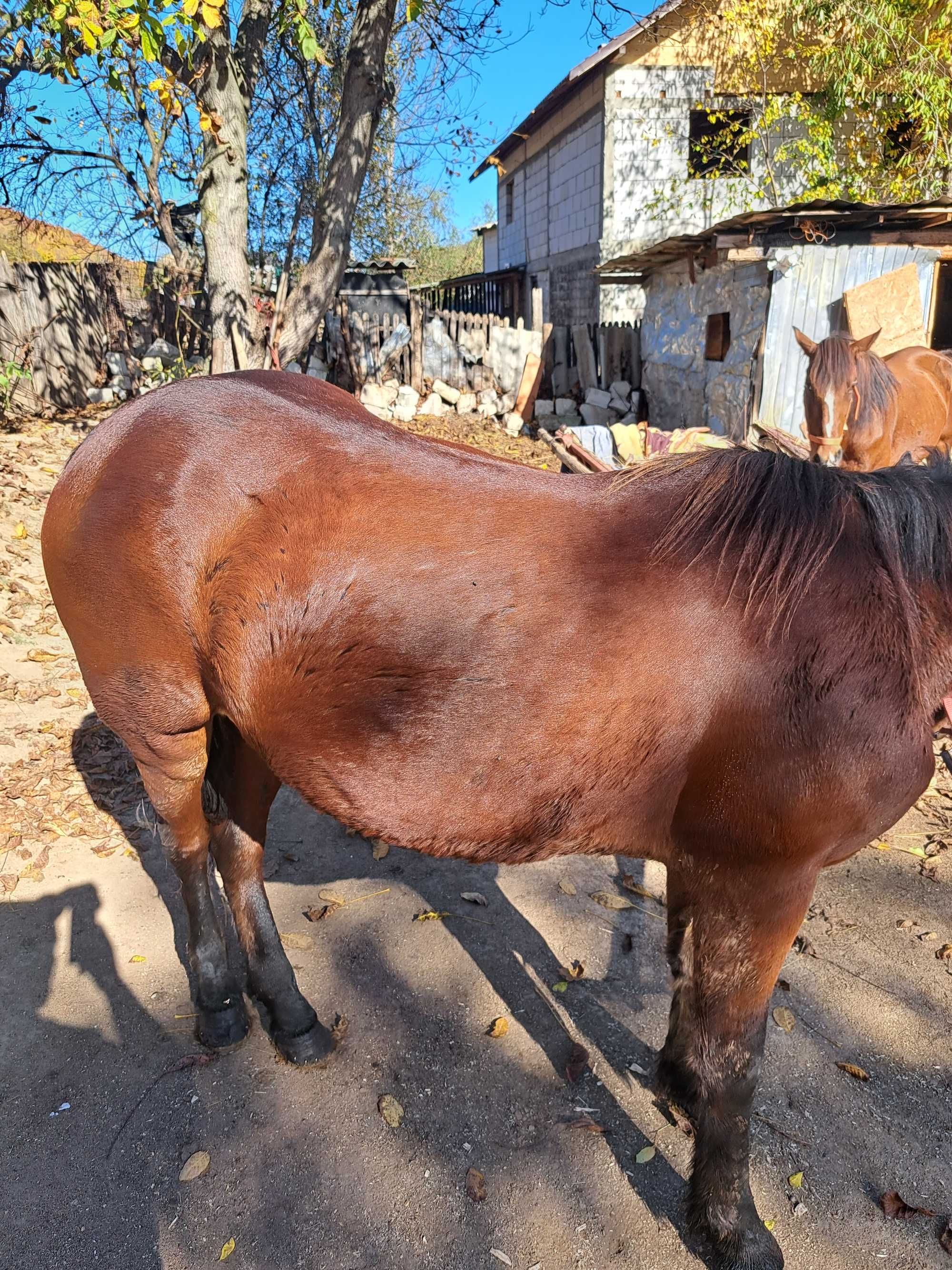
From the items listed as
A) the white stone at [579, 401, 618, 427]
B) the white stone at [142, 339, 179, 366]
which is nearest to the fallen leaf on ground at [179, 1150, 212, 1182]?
the white stone at [142, 339, 179, 366]

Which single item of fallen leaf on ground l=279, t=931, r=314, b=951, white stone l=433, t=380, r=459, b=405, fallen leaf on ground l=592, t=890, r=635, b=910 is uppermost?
white stone l=433, t=380, r=459, b=405

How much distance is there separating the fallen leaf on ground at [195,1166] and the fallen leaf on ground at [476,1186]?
71cm

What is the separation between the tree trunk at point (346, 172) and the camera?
217 inches

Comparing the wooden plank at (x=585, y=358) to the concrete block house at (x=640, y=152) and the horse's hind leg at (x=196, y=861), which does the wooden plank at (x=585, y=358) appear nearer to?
the concrete block house at (x=640, y=152)

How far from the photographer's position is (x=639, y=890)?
10.7 ft

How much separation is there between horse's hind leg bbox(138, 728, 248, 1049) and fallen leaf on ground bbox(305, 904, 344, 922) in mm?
490

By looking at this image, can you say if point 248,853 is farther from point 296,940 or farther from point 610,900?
point 610,900

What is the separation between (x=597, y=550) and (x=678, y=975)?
3.65ft

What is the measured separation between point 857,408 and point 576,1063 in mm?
5915

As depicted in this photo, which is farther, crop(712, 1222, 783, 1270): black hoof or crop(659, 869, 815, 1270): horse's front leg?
crop(712, 1222, 783, 1270): black hoof

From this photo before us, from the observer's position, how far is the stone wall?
9797 millimetres

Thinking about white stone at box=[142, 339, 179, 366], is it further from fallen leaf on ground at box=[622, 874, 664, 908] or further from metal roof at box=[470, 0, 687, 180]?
fallen leaf on ground at box=[622, 874, 664, 908]

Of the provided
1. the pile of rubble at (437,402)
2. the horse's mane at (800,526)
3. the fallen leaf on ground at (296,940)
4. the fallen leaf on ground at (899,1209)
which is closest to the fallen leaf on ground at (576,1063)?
the fallen leaf on ground at (899,1209)

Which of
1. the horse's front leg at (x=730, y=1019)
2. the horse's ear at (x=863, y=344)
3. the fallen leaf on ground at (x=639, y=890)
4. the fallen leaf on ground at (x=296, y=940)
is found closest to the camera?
the horse's front leg at (x=730, y=1019)
